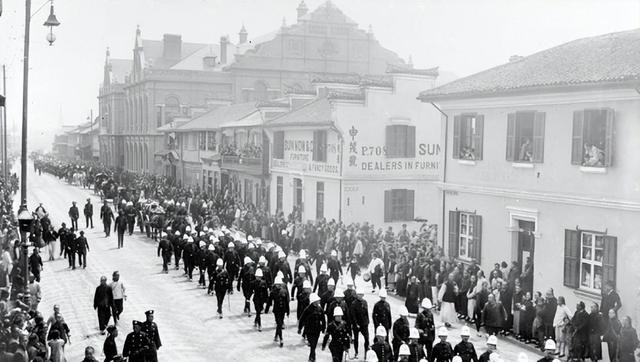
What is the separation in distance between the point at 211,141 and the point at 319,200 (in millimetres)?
19465

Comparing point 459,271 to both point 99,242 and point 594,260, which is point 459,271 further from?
point 99,242

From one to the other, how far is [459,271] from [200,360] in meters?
7.81

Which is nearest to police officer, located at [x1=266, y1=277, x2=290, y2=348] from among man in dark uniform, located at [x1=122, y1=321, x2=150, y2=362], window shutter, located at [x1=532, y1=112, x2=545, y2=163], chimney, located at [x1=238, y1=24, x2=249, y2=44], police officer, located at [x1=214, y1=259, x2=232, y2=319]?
police officer, located at [x1=214, y1=259, x2=232, y2=319]

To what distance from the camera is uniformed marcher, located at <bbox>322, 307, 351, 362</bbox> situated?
1508cm

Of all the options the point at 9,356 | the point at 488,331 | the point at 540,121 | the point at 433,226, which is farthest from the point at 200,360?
the point at 433,226

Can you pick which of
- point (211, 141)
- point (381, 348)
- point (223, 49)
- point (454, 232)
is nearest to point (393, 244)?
point (454, 232)

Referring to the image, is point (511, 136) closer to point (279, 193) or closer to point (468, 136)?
point (468, 136)

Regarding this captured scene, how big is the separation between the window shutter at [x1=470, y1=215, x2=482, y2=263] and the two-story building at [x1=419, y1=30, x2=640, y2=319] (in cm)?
4

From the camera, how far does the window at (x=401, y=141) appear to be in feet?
109

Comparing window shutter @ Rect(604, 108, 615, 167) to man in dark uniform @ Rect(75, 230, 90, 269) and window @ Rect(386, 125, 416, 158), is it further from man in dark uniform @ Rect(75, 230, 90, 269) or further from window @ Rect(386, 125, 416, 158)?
man in dark uniform @ Rect(75, 230, 90, 269)

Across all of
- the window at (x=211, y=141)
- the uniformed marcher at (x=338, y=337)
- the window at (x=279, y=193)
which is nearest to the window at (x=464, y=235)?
the uniformed marcher at (x=338, y=337)

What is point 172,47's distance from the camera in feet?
254

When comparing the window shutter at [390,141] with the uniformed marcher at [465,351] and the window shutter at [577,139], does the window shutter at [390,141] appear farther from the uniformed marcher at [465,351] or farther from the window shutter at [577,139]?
the uniformed marcher at [465,351]

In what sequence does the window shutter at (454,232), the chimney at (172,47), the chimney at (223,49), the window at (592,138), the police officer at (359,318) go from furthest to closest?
the chimney at (172,47)
the chimney at (223,49)
the window shutter at (454,232)
the window at (592,138)
the police officer at (359,318)
